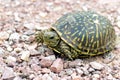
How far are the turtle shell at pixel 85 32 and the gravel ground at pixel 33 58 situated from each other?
16cm

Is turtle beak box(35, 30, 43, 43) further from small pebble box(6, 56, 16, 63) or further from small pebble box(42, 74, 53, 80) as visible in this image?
small pebble box(42, 74, 53, 80)

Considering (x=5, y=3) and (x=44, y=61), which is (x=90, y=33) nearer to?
(x=44, y=61)

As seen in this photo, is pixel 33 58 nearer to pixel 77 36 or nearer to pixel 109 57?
pixel 77 36

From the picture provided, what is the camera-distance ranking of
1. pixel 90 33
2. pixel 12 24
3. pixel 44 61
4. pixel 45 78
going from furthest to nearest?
pixel 12 24 → pixel 90 33 → pixel 44 61 → pixel 45 78

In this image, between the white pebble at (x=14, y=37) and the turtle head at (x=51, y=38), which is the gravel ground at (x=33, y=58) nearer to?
the white pebble at (x=14, y=37)

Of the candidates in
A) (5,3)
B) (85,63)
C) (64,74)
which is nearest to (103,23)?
(85,63)

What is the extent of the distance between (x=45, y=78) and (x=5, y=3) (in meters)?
2.33

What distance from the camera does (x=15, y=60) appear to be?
12.3ft

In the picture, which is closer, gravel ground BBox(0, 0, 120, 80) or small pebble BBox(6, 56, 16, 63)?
gravel ground BBox(0, 0, 120, 80)

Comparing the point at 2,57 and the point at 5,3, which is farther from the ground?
the point at 5,3

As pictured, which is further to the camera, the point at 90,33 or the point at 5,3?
the point at 5,3

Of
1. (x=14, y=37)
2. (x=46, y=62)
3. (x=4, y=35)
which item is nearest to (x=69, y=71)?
(x=46, y=62)

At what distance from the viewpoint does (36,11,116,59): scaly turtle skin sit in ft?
12.7

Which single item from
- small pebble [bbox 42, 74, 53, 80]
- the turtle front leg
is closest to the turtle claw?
the turtle front leg
